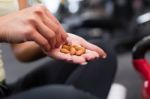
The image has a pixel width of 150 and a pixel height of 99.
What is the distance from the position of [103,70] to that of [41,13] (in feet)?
0.98

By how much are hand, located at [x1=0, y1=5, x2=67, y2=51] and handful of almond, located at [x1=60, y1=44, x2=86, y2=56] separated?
0.04 m

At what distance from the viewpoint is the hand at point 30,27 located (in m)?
0.47

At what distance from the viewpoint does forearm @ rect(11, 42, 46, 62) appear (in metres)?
0.76

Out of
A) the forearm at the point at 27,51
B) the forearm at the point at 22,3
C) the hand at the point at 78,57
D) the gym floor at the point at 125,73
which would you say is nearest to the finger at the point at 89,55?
the hand at the point at 78,57

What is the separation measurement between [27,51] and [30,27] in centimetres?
31

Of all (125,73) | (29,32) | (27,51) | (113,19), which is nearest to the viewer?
(29,32)

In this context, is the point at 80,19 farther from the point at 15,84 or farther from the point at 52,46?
the point at 52,46

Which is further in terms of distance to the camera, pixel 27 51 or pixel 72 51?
pixel 27 51

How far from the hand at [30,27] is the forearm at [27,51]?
245 millimetres

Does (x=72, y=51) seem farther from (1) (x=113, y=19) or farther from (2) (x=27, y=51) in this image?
(1) (x=113, y=19)

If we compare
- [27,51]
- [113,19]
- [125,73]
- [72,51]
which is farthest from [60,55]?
[113,19]

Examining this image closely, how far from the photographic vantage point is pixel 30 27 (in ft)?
1.54

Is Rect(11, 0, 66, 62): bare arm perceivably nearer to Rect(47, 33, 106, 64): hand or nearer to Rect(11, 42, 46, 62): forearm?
Rect(11, 42, 46, 62): forearm

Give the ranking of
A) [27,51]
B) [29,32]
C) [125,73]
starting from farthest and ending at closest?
[125,73]
[27,51]
[29,32]
